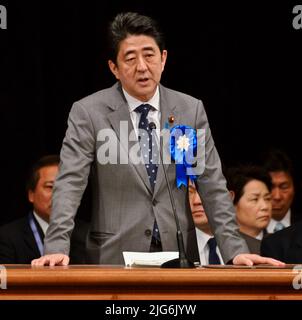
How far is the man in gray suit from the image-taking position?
3.28 metres

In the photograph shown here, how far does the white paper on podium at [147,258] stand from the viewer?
290 cm

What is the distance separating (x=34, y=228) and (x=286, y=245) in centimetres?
118

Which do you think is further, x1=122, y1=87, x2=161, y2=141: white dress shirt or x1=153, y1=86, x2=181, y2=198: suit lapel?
x1=122, y1=87, x2=161, y2=141: white dress shirt

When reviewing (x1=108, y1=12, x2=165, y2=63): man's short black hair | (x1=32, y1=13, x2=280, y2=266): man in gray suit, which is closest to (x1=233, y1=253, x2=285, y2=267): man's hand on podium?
(x1=32, y1=13, x2=280, y2=266): man in gray suit

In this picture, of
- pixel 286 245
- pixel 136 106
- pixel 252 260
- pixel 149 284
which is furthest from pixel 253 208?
pixel 149 284

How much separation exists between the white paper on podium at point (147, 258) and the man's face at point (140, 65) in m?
0.62

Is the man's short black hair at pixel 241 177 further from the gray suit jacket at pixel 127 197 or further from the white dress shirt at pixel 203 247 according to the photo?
the gray suit jacket at pixel 127 197

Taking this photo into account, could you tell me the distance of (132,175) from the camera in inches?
131

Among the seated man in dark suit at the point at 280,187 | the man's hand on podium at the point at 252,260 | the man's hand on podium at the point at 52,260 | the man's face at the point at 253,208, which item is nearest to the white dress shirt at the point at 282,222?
the seated man in dark suit at the point at 280,187

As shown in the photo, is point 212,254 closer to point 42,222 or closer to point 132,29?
point 42,222

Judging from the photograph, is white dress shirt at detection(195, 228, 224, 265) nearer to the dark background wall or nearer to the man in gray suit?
the dark background wall

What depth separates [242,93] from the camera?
17.9 ft

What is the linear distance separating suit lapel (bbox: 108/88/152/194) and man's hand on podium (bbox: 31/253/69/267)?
1.60ft
